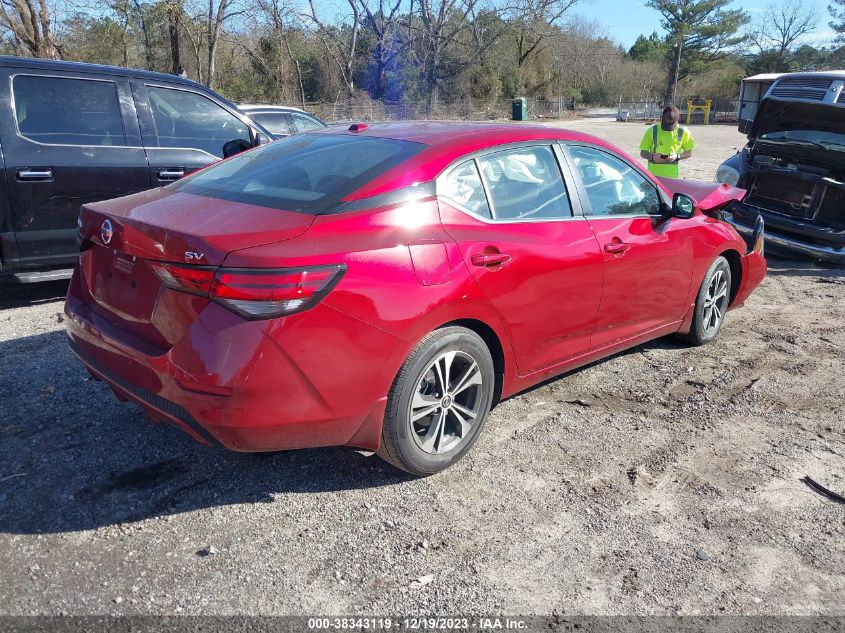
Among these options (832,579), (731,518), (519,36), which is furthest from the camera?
(519,36)

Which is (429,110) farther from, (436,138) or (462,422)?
(462,422)

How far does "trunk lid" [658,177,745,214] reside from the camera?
535cm

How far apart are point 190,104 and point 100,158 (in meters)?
1.07

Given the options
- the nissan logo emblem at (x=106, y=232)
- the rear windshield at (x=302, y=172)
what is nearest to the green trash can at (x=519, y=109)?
the rear windshield at (x=302, y=172)

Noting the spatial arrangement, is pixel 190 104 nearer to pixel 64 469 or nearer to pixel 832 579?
pixel 64 469

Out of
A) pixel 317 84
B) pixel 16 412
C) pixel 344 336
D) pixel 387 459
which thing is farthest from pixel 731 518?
pixel 317 84

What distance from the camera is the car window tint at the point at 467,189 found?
341 centimetres

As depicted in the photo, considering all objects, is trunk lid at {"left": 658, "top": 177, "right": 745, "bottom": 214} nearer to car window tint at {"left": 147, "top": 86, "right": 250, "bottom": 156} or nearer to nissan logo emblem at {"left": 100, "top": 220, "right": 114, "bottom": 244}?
nissan logo emblem at {"left": 100, "top": 220, "right": 114, "bottom": 244}

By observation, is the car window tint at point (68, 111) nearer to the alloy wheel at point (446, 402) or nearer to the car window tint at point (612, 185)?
the car window tint at point (612, 185)

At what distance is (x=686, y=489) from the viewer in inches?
135

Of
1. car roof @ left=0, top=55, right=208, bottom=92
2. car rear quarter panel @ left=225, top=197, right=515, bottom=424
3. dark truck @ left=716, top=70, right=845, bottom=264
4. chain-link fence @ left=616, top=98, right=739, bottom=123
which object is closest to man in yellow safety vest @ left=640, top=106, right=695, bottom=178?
dark truck @ left=716, top=70, right=845, bottom=264

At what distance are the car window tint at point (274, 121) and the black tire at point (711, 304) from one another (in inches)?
293

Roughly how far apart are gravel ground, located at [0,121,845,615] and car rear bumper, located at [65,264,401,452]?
440mm

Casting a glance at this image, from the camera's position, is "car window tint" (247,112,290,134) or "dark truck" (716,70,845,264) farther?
"car window tint" (247,112,290,134)
